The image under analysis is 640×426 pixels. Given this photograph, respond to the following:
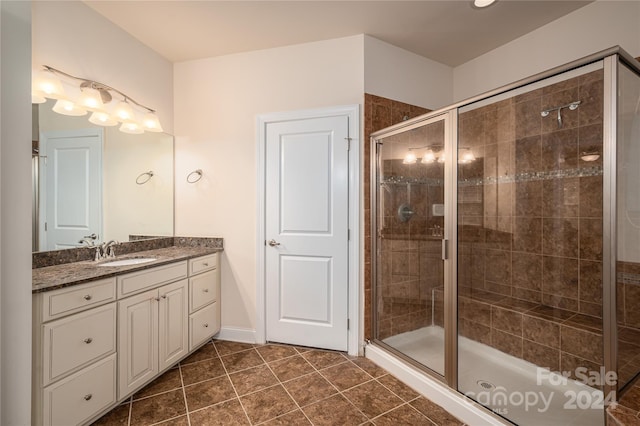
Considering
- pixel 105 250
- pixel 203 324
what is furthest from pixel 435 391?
pixel 105 250

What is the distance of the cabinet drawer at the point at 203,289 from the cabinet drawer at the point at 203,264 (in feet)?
0.16

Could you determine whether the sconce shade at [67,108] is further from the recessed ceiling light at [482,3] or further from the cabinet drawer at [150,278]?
the recessed ceiling light at [482,3]

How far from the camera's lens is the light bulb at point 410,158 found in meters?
2.35

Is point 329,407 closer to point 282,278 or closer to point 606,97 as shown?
point 282,278

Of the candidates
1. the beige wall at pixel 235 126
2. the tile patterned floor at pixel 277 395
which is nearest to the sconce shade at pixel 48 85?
the beige wall at pixel 235 126

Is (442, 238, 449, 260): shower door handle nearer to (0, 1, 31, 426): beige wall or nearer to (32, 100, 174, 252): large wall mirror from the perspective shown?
(0, 1, 31, 426): beige wall

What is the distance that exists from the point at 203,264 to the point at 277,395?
1.24 m

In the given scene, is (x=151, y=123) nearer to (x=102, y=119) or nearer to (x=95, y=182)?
(x=102, y=119)

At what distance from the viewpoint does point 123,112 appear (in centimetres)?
230

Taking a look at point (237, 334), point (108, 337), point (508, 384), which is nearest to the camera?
point (108, 337)

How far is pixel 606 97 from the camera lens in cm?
123

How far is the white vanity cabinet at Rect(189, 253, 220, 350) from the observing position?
2.38 metres

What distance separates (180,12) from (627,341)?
135 inches

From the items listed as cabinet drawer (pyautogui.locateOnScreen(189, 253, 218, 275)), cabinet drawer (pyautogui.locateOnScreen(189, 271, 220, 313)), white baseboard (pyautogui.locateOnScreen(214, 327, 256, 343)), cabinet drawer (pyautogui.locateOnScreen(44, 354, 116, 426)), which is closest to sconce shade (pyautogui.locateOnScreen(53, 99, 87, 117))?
cabinet drawer (pyautogui.locateOnScreen(189, 253, 218, 275))
